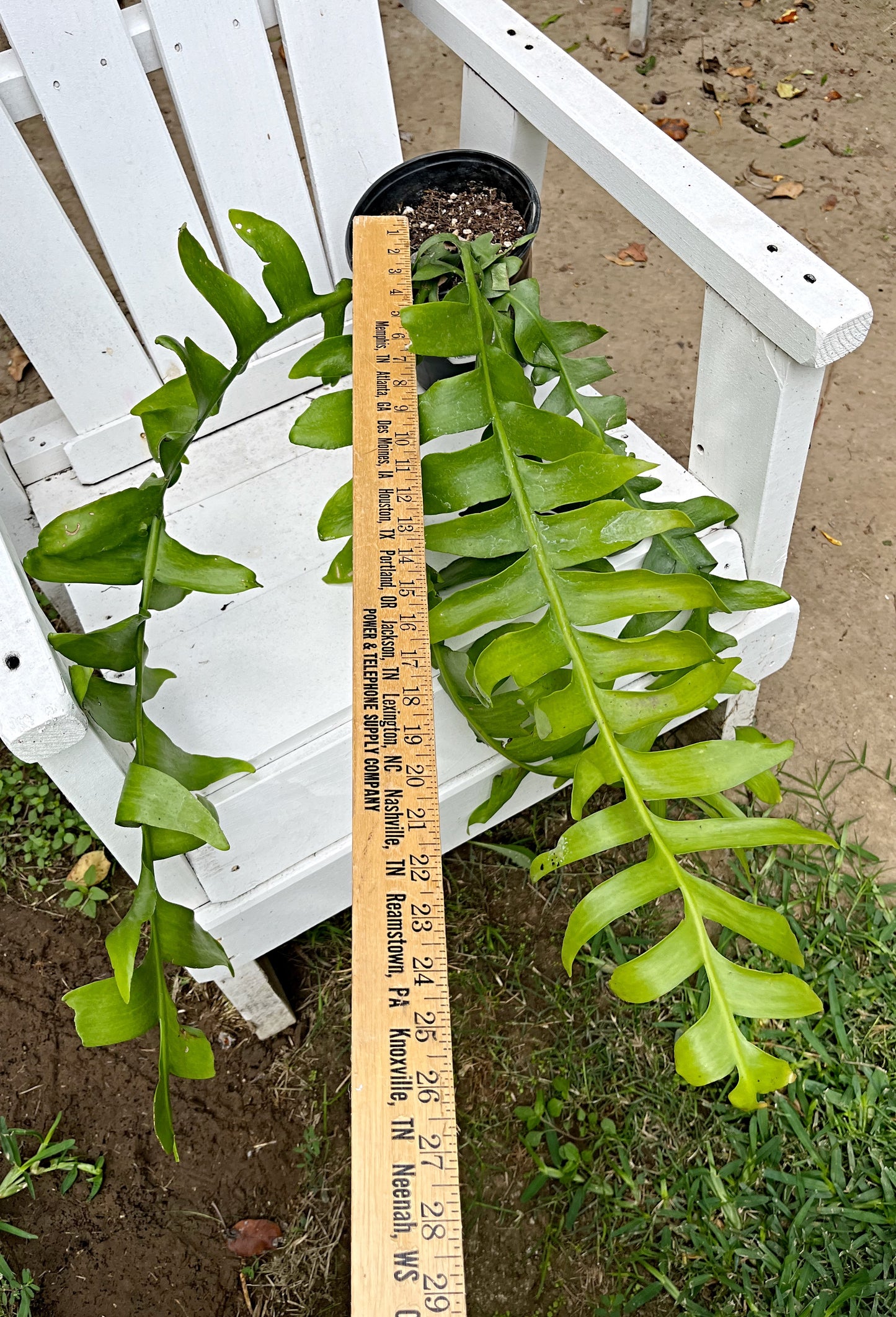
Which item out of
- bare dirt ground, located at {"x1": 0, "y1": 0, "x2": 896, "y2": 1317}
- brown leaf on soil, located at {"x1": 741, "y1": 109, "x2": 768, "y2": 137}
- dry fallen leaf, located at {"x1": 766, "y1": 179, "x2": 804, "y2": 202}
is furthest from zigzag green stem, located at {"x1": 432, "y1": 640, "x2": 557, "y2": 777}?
brown leaf on soil, located at {"x1": 741, "y1": 109, "x2": 768, "y2": 137}

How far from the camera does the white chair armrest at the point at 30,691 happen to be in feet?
2.90

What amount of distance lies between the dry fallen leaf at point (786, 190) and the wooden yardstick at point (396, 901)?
6.04ft

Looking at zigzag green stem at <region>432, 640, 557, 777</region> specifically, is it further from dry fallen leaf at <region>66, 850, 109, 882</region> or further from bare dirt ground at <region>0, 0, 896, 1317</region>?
dry fallen leaf at <region>66, 850, 109, 882</region>

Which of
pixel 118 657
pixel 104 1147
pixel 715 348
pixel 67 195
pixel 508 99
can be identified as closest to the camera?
pixel 118 657

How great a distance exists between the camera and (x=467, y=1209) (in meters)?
1.46

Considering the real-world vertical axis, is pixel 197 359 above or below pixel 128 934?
above

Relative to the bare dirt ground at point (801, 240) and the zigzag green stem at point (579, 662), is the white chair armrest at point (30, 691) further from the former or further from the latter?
the bare dirt ground at point (801, 240)

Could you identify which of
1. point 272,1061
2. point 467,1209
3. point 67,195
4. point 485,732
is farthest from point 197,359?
point 67,195

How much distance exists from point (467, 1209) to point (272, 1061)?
1.29ft

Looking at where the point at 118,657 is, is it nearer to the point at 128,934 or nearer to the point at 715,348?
the point at 128,934

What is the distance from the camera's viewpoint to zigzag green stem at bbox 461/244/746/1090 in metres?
0.92

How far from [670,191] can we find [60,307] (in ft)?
2.92

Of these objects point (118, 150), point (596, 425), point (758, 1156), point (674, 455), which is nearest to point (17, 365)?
point (118, 150)

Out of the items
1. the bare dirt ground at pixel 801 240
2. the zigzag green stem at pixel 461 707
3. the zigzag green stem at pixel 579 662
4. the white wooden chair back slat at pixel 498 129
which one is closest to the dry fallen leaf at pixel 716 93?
the bare dirt ground at pixel 801 240
